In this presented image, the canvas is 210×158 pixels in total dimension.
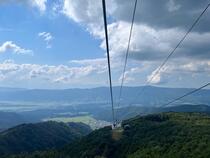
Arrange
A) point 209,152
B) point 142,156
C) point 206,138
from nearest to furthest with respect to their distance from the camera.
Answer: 1. point 209,152
2. point 142,156
3. point 206,138

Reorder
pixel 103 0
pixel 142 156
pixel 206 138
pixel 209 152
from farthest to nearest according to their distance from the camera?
pixel 206 138, pixel 142 156, pixel 209 152, pixel 103 0

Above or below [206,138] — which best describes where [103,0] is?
above

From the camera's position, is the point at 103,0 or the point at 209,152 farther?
the point at 209,152

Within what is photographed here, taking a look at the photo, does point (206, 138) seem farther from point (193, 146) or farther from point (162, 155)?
point (162, 155)

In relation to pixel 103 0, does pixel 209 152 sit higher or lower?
lower

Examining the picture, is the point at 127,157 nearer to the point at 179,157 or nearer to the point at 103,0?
the point at 179,157

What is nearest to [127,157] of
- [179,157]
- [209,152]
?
[179,157]

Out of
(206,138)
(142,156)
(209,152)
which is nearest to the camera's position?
(209,152)

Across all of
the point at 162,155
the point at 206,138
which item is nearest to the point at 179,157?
the point at 162,155

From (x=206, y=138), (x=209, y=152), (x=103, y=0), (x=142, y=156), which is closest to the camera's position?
(x=103, y=0)
